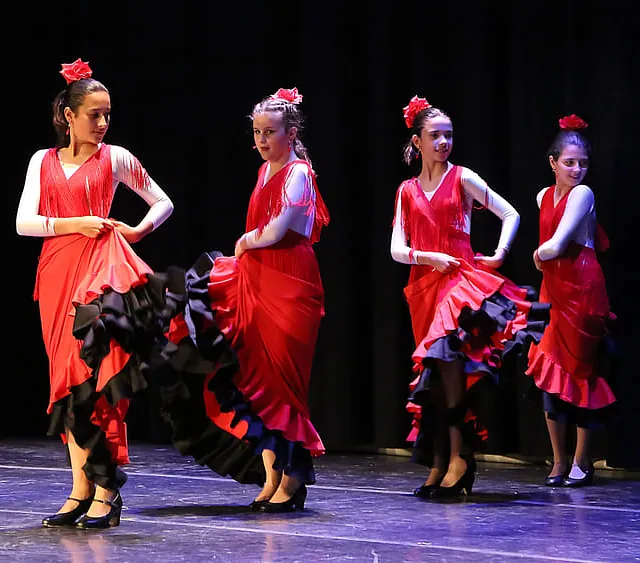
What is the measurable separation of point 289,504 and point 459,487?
2.49ft

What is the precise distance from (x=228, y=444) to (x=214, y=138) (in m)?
3.03

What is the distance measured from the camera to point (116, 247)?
394 cm

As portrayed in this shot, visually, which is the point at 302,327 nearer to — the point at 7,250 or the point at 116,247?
the point at 116,247

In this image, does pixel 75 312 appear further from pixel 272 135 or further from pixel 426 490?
pixel 426 490

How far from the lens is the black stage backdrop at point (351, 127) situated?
577 centimetres

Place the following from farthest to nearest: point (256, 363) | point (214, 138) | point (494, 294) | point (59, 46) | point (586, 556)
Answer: point (59, 46) < point (214, 138) < point (494, 294) < point (256, 363) < point (586, 556)

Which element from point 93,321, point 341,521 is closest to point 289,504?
point 341,521

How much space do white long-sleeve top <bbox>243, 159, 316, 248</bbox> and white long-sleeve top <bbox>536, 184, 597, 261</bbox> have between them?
51.6 inches

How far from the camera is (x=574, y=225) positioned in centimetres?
524

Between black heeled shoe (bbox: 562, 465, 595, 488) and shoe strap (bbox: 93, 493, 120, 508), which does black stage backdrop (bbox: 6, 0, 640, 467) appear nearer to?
black heeled shoe (bbox: 562, 465, 595, 488)

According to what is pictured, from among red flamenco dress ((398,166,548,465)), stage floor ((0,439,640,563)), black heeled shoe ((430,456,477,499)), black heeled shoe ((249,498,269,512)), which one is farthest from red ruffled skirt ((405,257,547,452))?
black heeled shoe ((249,498,269,512))

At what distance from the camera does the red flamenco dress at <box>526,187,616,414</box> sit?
210 inches

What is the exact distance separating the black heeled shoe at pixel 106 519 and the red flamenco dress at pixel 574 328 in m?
2.15

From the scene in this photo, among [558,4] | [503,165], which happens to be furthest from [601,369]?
[558,4]
